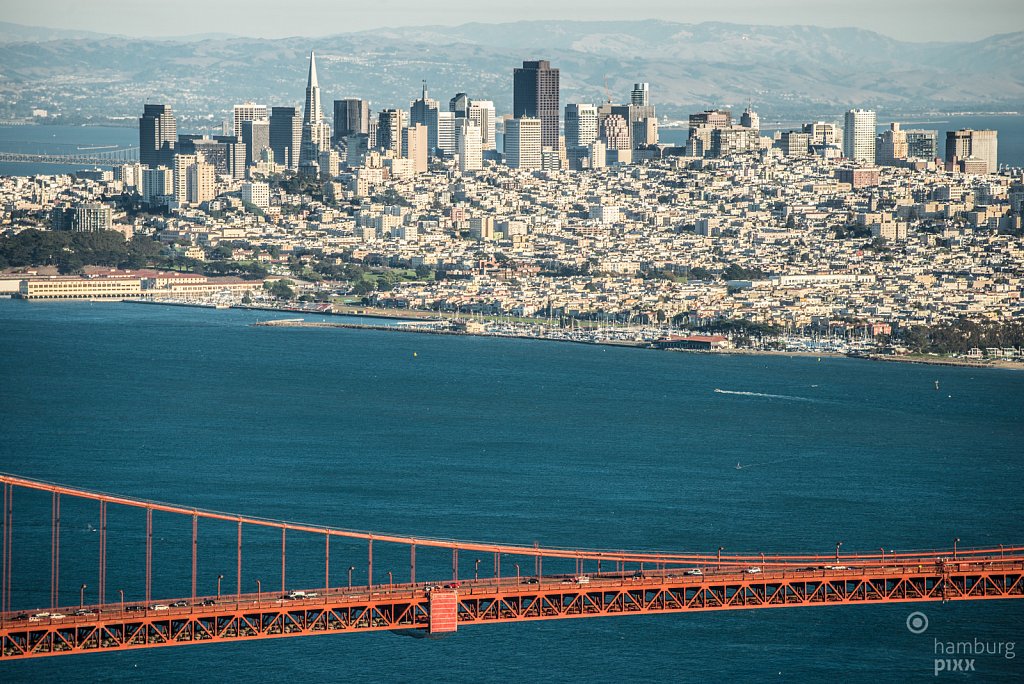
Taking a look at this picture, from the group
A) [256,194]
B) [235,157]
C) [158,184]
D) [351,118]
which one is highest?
[351,118]

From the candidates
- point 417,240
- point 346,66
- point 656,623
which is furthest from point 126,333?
point 346,66

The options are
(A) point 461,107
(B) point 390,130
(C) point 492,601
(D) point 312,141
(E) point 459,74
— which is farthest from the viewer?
(E) point 459,74

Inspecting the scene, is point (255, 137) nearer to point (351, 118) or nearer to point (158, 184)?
point (351, 118)

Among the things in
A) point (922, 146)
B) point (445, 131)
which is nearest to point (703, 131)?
point (922, 146)

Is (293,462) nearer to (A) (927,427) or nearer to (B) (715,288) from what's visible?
(A) (927,427)

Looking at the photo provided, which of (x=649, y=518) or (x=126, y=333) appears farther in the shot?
(x=126, y=333)

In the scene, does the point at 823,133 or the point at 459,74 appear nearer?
the point at 823,133
